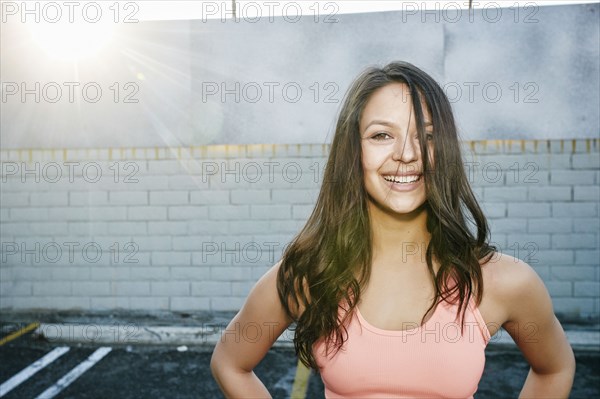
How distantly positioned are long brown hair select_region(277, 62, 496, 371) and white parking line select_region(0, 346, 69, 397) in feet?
12.9

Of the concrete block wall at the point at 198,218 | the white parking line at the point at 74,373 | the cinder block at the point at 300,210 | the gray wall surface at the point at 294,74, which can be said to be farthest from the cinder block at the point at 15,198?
the cinder block at the point at 300,210

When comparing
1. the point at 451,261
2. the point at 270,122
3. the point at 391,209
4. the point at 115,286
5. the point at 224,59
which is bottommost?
the point at 115,286

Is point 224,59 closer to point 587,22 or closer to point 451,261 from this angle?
point 587,22

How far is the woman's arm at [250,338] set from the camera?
183cm

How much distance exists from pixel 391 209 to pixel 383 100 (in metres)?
0.36

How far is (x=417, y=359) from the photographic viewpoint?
1.58 meters

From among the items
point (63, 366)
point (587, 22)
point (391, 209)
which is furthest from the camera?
point (587, 22)

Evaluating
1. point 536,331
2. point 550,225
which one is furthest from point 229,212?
point 536,331

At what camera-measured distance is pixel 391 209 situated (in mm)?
1695

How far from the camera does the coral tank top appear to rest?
5.17ft

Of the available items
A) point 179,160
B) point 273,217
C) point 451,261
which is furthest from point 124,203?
point 451,261

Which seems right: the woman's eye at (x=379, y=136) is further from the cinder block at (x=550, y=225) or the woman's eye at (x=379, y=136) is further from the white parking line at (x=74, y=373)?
the cinder block at (x=550, y=225)

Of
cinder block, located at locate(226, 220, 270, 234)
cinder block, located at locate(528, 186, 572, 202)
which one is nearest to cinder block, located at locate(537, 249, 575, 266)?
cinder block, located at locate(528, 186, 572, 202)

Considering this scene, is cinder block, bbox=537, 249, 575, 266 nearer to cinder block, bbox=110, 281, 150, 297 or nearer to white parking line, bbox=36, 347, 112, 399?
cinder block, bbox=110, 281, 150, 297
